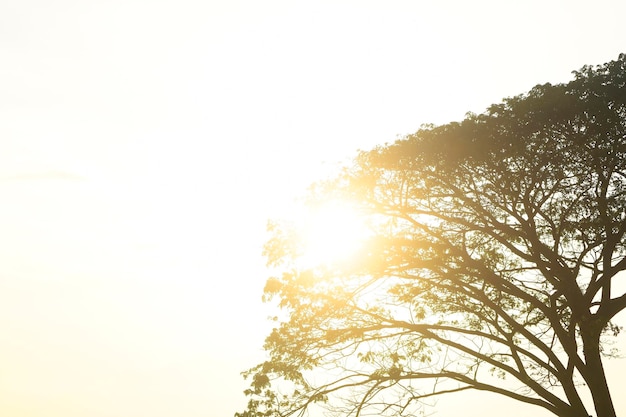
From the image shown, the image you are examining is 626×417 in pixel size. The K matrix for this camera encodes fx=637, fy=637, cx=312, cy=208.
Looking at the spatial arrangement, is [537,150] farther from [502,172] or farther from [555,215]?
[555,215]

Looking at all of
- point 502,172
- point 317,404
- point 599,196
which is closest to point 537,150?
point 502,172

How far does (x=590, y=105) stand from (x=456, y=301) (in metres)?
6.80

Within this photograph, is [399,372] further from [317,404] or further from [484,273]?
[484,273]

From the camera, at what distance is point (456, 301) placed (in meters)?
19.3

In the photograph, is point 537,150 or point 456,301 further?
point 456,301

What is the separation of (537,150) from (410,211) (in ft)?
12.2

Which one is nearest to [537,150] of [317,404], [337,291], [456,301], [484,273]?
[484,273]

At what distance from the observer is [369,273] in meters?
17.4

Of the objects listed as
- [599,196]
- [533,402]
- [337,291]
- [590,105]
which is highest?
[590,105]

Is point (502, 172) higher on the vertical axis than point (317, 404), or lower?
higher

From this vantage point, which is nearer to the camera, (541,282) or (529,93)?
(529,93)

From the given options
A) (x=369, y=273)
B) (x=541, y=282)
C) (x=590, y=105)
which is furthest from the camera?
(x=541, y=282)

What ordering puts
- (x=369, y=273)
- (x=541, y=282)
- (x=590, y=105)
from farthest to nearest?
(x=541, y=282), (x=369, y=273), (x=590, y=105)

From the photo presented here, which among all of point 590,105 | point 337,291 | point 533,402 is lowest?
point 533,402
